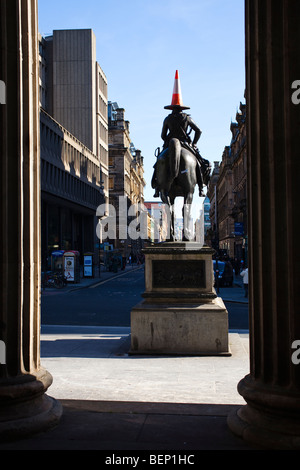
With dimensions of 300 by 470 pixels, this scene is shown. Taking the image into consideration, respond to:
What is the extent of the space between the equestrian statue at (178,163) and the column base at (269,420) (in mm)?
6280

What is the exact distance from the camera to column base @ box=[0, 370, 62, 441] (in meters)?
4.33

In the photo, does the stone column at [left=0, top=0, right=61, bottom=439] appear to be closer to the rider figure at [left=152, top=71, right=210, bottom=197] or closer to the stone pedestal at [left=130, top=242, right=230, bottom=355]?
the stone pedestal at [left=130, top=242, right=230, bottom=355]

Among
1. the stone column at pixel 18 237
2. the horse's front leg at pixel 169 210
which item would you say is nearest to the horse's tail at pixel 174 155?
the horse's front leg at pixel 169 210

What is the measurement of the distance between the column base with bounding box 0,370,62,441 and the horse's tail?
6457 millimetres

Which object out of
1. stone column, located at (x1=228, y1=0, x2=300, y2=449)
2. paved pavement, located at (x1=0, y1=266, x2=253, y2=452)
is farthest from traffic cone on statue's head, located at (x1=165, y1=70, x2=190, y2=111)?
stone column, located at (x1=228, y1=0, x2=300, y2=449)

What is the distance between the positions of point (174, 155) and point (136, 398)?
5509 millimetres

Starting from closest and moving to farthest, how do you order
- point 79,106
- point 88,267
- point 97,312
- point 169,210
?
1. point 169,210
2. point 97,312
3. point 88,267
4. point 79,106

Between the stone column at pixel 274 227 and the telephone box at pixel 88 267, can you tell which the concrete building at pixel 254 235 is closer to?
the stone column at pixel 274 227

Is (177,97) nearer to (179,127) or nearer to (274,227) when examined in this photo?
(179,127)

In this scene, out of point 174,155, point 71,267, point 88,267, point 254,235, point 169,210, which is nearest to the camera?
point 254,235

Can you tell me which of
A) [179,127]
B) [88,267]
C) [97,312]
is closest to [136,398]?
[179,127]

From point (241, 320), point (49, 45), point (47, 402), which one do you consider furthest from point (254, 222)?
point (49, 45)

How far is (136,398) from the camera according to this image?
6184mm
